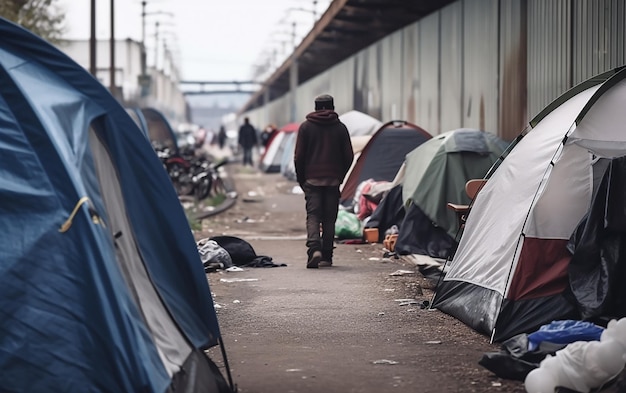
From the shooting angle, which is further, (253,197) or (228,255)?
(253,197)

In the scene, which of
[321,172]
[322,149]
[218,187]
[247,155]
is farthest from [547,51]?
[247,155]

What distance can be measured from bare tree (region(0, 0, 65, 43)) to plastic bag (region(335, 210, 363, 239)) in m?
8.27

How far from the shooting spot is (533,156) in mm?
10078

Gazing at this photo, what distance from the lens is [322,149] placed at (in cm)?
1435

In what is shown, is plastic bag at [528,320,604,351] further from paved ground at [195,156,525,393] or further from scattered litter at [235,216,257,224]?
scattered litter at [235,216,257,224]

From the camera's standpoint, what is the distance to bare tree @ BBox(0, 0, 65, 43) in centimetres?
3269

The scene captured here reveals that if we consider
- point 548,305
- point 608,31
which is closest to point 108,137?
point 548,305

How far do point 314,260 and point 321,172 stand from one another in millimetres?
962

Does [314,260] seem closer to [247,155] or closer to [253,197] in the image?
[253,197]

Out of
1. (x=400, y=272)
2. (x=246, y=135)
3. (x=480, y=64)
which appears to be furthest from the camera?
(x=246, y=135)

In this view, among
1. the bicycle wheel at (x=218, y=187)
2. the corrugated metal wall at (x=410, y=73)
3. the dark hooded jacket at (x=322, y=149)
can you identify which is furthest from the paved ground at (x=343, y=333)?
the bicycle wheel at (x=218, y=187)

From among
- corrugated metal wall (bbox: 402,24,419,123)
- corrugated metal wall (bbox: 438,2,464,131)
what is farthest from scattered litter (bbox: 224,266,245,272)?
corrugated metal wall (bbox: 402,24,419,123)

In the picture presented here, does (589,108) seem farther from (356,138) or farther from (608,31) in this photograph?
(356,138)

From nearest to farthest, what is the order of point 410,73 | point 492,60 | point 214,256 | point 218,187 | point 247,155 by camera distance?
1. point 214,256
2. point 492,60
3. point 410,73
4. point 218,187
5. point 247,155
